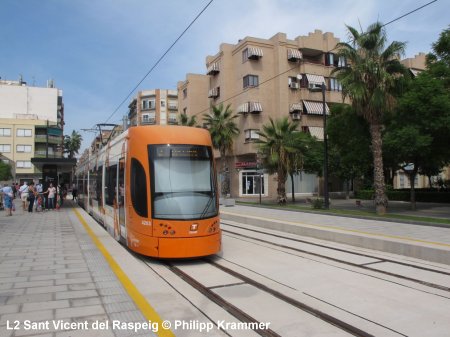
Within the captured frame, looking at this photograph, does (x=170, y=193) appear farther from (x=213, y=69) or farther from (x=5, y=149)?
(x=5, y=149)

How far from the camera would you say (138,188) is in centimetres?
921

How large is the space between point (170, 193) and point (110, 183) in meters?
4.44

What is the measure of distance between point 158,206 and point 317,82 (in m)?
42.8

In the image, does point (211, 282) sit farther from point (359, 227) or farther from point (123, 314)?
point (359, 227)

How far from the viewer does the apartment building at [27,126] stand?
78000 mm

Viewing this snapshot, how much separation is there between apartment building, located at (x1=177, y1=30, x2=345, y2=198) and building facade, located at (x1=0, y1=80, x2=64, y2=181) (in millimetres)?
37844

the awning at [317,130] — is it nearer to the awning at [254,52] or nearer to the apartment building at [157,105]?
the awning at [254,52]

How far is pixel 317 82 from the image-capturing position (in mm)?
48625

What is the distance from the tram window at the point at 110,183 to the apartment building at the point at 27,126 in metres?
62.3

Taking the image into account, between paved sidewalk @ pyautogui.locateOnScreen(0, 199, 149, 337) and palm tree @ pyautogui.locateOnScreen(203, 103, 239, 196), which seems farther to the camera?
palm tree @ pyautogui.locateOnScreen(203, 103, 239, 196)

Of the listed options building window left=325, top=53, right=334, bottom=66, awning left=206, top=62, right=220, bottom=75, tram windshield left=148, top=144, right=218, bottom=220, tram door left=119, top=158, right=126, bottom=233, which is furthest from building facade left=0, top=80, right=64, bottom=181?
tram windshield left=148, top=144, right=218, bottom=220

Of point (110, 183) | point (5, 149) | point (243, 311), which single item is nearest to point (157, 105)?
point (5, 149)

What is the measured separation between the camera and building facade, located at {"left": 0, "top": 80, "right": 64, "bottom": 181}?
78000 mm

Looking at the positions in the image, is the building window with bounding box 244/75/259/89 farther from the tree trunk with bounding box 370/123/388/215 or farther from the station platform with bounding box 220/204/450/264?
the station platform with bounding box 220/204/450/264
